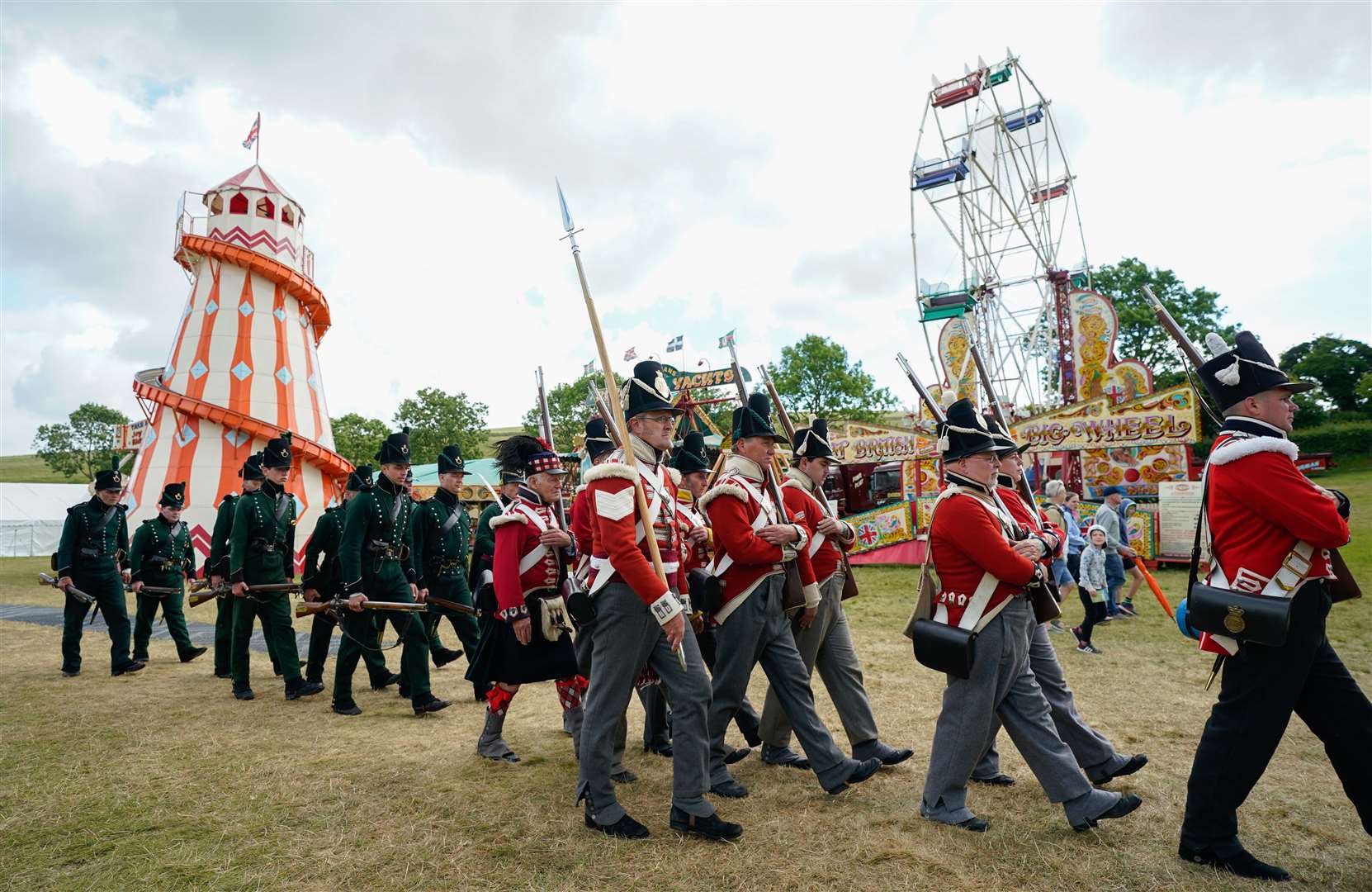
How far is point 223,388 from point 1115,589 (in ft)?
67.7

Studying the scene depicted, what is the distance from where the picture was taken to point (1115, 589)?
996cm

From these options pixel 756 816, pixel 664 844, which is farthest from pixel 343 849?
pixel 756 816

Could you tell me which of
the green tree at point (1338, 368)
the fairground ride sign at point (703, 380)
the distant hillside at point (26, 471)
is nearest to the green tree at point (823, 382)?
the fairground ride sign at point (703, 380)

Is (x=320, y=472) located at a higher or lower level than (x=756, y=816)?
higher

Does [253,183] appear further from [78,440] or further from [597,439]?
[78,440]

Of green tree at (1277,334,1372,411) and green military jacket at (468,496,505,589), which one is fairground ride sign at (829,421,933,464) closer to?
green military jacket at (468,496,505,589)

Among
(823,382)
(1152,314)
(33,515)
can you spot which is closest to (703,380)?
(823,382)

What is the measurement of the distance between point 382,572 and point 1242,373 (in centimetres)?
613

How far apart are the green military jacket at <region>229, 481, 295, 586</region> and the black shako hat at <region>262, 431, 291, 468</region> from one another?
0.68ft

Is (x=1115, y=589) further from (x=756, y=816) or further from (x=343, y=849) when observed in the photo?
(x=343, y=849)

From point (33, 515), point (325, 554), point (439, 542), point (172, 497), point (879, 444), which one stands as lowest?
point (325, 554)

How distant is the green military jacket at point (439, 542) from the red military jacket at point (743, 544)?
3.37 m

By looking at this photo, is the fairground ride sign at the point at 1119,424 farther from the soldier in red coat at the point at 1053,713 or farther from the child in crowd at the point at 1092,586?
the soldier in red coat at the point at 1053,713

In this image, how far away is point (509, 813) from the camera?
4.19 m
